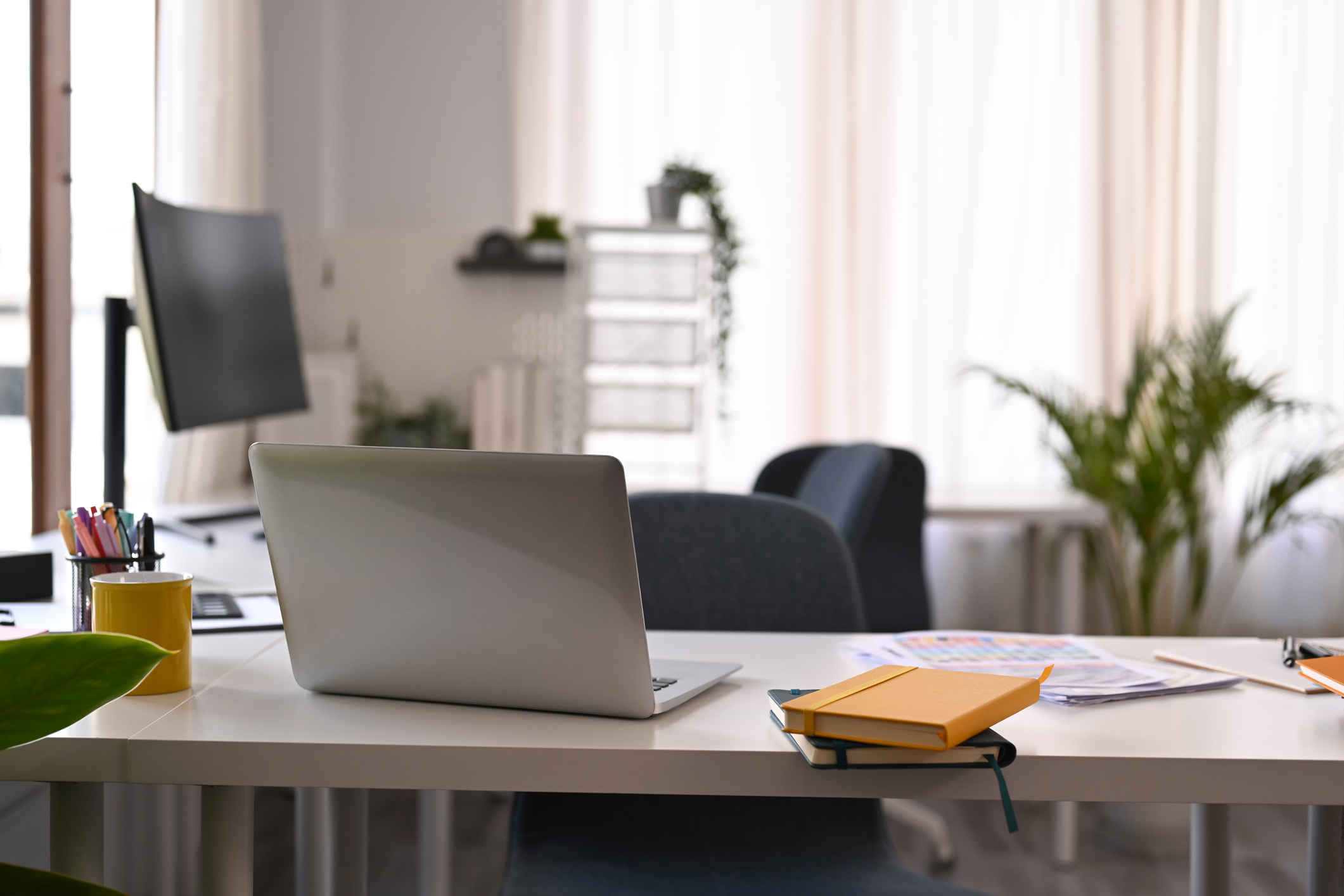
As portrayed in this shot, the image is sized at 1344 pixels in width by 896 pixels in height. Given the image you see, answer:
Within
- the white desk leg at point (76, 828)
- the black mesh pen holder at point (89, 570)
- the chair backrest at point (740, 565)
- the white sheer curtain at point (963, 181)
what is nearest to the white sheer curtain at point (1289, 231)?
the white sheer curtain at point (963, 181)

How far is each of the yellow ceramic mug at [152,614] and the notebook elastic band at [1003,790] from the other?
2.18ft

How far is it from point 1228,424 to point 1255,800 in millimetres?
2460

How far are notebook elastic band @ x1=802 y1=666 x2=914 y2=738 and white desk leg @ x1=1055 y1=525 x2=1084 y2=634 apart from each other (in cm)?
203

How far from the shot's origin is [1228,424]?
304cm

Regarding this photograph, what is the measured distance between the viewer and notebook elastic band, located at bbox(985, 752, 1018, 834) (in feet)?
2.61

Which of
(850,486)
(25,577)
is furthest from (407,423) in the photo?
(25,577)

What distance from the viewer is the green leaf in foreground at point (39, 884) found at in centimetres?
69

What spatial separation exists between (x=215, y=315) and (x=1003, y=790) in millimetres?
1734

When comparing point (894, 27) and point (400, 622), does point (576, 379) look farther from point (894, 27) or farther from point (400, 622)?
point (400, 622)

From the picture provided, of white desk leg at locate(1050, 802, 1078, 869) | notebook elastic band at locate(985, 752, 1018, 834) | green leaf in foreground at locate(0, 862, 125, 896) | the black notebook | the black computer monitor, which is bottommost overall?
white desk leg at locate(1050, 802, 1078, 869)

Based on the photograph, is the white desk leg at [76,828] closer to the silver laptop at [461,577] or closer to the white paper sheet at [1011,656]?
the silver laptop at [461,577]

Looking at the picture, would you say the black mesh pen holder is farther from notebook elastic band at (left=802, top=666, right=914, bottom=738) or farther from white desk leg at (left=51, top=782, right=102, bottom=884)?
notebook elastic band at (left=802, top=666, right=914, bottom=738)

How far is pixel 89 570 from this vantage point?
42.6 inches

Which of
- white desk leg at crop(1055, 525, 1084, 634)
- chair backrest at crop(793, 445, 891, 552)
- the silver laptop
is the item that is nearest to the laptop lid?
the silver laptop
